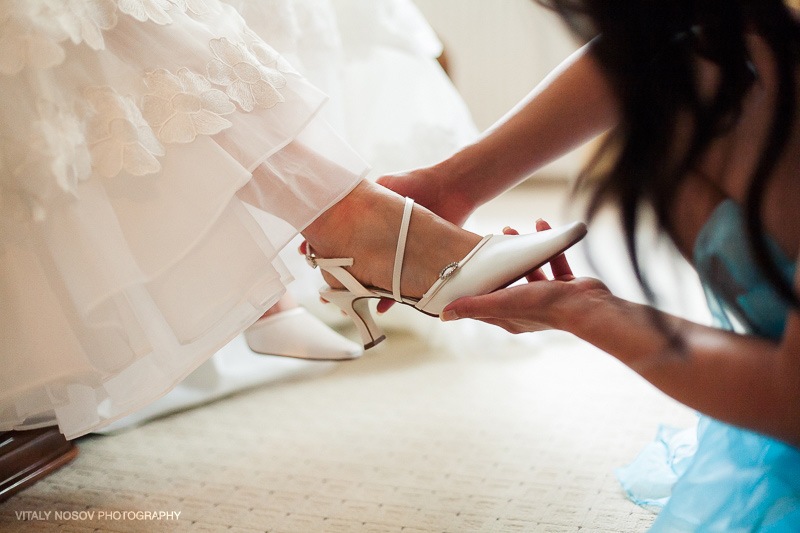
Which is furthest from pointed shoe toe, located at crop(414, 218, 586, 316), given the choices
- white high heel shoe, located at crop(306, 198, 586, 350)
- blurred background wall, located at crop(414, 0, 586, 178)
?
blurred background wall, located at crop(414, 0, 586, 178)

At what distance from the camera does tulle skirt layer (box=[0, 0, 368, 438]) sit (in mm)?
604

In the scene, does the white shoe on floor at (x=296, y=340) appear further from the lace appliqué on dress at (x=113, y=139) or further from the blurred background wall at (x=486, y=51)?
the blurred background wall at (x=486, y=51)

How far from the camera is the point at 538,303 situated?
2.07ft

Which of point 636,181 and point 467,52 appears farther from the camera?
point 467,52

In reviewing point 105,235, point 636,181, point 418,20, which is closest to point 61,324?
point 105,235

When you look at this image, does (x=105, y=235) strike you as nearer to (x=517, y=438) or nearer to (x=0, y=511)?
(x=0, y=511)

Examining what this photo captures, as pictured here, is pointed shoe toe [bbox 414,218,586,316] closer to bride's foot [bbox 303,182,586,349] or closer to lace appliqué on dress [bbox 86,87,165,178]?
bride's foot [bbox 303,182,586,349]

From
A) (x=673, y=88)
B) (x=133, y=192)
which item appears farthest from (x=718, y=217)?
(x=133, y=192)

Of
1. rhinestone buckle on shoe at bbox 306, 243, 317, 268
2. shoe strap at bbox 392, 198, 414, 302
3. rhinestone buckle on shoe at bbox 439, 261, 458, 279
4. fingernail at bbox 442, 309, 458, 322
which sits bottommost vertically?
fingernail at bbox 442, 309, 458, 322

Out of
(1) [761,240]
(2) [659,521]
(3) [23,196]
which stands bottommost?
(2) [659,521]

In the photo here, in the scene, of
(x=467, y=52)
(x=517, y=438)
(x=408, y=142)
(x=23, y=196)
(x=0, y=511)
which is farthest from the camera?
(x=467, y=52)

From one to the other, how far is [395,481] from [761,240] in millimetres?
499

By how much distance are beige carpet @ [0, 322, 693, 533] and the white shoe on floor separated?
100mm

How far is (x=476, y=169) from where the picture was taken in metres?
0.81
